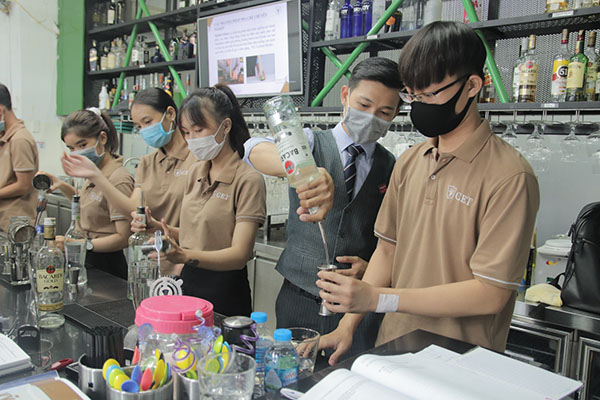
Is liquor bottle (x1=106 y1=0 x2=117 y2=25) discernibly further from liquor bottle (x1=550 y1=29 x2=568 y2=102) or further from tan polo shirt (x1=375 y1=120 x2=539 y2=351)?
tan polo shirt (x1=375 y1=120 x2=539 y2=351)

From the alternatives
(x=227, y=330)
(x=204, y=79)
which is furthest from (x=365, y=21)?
(x=227, y=330)

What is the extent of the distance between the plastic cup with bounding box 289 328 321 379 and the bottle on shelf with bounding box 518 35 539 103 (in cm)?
217

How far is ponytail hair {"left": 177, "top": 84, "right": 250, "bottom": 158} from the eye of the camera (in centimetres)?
202

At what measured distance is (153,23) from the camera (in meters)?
5.08

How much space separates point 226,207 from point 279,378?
113cm

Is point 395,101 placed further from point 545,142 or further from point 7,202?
point 7,202

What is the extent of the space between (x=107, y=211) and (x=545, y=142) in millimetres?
2494

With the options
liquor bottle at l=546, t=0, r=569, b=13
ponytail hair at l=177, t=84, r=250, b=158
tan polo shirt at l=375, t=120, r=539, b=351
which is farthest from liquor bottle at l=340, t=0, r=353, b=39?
tan polo shirt at l=375, t=120, r=539, b=351

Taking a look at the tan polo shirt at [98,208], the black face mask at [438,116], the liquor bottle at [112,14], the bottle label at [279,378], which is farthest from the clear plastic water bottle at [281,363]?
the liquor bottle at [112,14]

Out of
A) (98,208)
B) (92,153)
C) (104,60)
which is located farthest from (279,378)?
(104,60)

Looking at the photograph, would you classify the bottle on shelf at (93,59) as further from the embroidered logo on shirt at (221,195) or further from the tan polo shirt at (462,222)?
the tan polo shirt at (462,222)

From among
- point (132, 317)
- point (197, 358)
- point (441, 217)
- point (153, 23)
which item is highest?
point (153, 23)

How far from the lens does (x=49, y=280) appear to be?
152cm

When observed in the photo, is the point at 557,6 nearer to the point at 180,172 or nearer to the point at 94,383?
the point at 180,172
